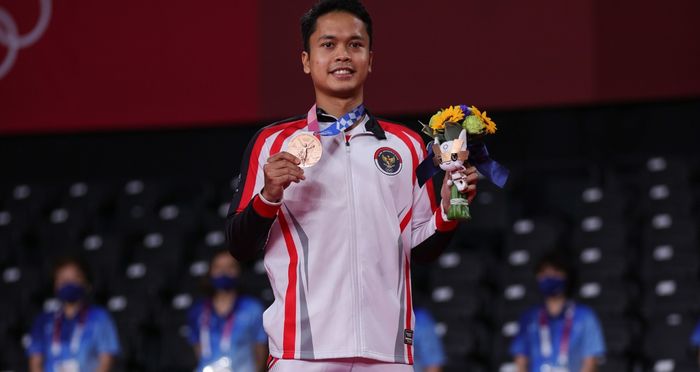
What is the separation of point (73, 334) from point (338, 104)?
4609mm

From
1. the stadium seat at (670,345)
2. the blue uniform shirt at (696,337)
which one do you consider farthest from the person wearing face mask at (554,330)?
the blue uniform shirt at (696,337)

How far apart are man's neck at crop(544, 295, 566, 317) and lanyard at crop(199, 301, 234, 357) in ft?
6.26

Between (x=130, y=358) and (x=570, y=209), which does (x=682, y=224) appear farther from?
(x=130, y=358)

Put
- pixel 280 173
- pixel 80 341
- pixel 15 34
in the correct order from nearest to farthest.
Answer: pixel 280 173
pixel 80 341
pixel 15 34

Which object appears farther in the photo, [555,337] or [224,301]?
[224,301]

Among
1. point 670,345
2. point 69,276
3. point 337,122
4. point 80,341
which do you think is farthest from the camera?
Result: point 80,341

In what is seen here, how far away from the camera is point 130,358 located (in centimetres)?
790

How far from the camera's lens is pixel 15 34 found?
8.72 meters

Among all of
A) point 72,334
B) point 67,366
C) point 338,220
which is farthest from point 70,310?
point 338,220

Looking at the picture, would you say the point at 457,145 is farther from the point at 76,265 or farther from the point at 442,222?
the point at 76,265

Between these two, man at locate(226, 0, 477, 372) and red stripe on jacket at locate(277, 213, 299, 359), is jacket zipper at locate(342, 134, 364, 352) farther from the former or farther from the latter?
red stripe on jacket at locate(277, 213, 299, 359)

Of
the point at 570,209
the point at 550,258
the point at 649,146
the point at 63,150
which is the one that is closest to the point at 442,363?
the point at 550,258

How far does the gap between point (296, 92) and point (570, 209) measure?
2.04 metres

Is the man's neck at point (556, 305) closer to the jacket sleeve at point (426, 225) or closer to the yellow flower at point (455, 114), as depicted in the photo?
the jacket sleeve at point (426, 225)
